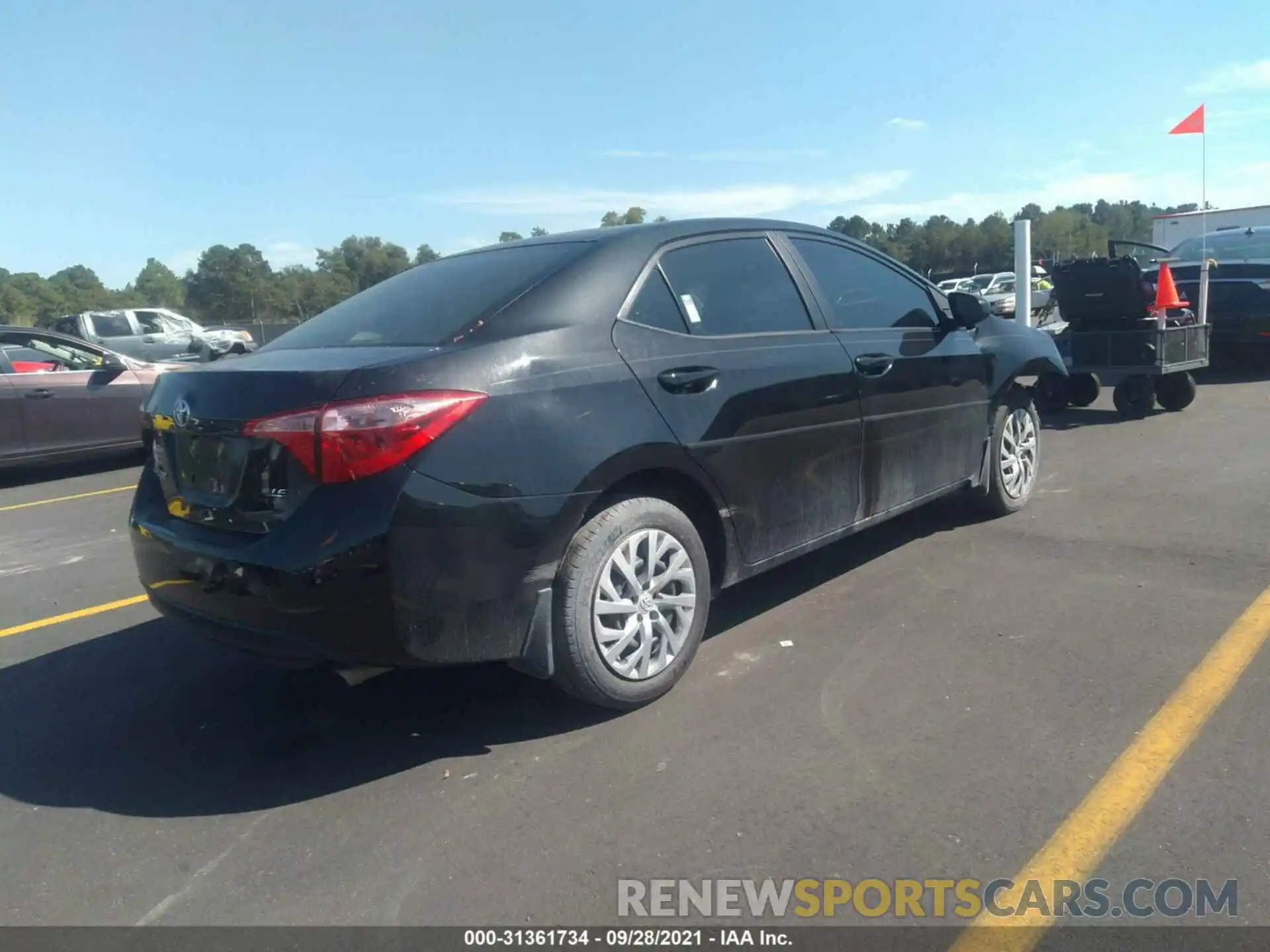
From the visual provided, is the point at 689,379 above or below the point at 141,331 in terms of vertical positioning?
below

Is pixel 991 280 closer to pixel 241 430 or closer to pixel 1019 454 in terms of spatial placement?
pixel 1019 454

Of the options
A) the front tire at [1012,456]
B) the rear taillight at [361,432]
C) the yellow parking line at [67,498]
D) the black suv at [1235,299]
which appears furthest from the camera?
the black suv at [1235,299]

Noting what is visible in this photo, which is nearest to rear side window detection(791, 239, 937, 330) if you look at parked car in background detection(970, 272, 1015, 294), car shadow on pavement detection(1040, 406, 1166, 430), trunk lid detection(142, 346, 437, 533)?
trunk lid detection(142, 346, 437, 533)

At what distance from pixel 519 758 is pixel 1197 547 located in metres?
3.70

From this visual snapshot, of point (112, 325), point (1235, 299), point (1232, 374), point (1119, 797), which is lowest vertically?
point (1119, 797)

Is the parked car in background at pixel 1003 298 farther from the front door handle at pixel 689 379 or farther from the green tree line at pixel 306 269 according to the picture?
the front door handle at pixel 689 379

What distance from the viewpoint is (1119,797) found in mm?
2865

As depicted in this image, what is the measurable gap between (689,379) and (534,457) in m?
0.78

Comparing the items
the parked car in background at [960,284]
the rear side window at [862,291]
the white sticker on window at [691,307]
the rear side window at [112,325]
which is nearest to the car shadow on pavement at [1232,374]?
the rear side window at [862,291]

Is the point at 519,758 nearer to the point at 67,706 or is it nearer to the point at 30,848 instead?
the point at 30,848

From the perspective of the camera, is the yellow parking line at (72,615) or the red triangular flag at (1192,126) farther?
the red triangular flag at (1192,126)

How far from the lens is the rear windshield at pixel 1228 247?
1234 centimetres

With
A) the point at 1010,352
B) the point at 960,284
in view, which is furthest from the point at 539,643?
the point at 960,284

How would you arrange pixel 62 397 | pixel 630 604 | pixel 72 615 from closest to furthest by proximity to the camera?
1. pixel 630 604
2. pixel 72 615
3. pixel 62 397
